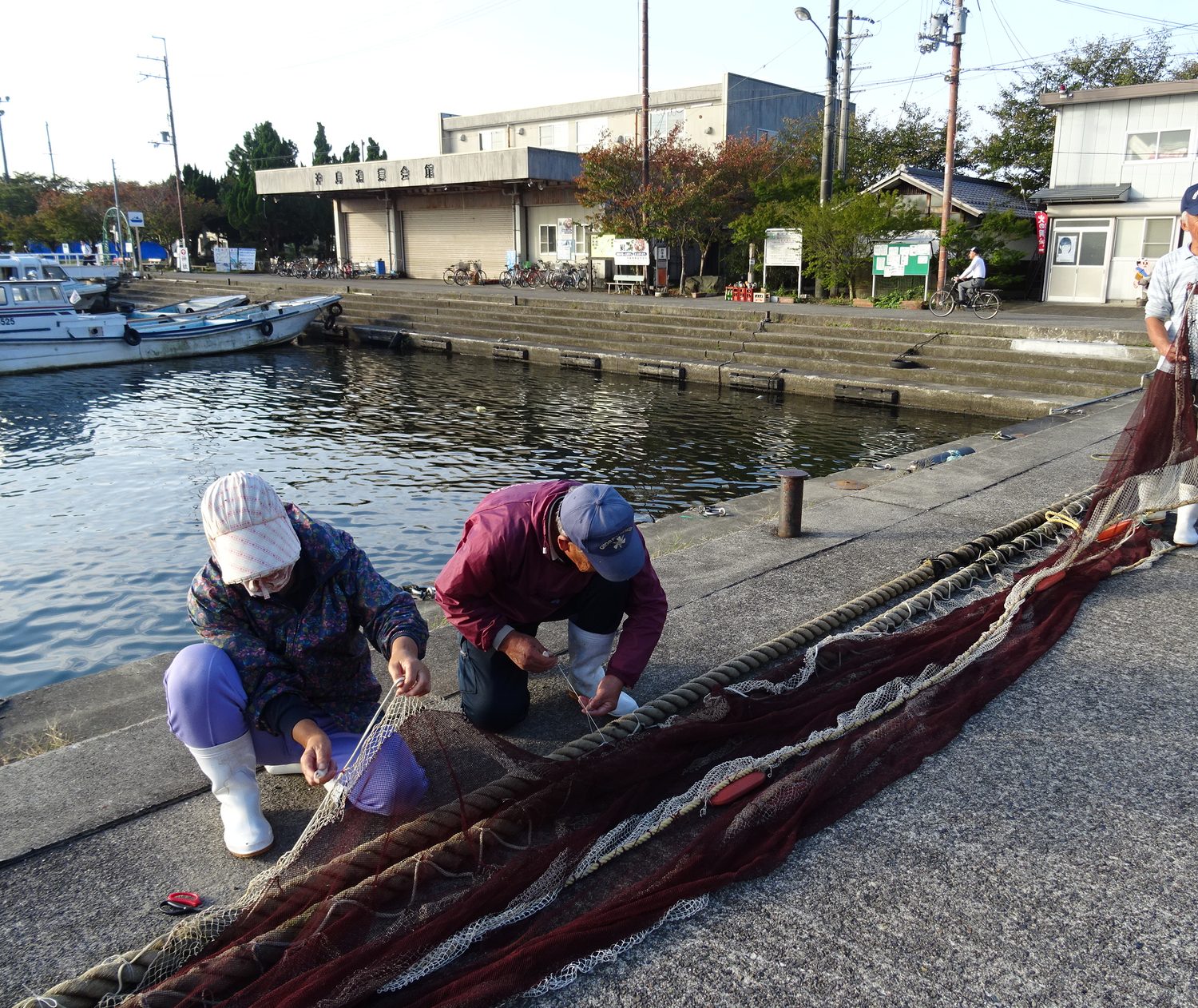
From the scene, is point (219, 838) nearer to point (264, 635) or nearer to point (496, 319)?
point (264, 635)

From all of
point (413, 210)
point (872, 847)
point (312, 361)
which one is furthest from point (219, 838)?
point (413, 210)

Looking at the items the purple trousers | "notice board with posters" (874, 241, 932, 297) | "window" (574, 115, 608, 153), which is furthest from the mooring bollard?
"window" (574, 115, 608, 153)

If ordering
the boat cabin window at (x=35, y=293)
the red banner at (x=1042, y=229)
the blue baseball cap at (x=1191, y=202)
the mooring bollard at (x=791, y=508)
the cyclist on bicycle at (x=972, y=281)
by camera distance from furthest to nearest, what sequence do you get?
the red banner at (x=1042, y=229)
the boat cabin window at (x=35, y=293)
the cyclist on bicycle at (x=972, y=281)
the mooring bollard at (x=791, y=508)
the blue baseball cap at (x=1191, y=202)

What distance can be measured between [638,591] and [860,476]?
535 cm

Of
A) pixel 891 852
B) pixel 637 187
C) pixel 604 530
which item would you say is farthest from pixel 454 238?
pixel 891 852

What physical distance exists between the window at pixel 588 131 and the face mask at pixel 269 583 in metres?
39.4

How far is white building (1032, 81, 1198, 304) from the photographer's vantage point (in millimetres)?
20641

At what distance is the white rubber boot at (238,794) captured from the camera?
2.49m

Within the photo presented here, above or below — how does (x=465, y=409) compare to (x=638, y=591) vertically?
below

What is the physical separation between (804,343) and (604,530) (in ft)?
50.1

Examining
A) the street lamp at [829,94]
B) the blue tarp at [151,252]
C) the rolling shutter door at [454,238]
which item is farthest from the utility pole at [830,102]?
the blue tarp at [151,252]

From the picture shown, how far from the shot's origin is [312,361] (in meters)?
21.5

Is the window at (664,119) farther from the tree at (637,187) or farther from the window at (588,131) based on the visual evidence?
the tree at (637,187)

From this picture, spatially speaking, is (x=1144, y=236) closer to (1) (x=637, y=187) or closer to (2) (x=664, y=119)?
(1) (x=637, y=187)
